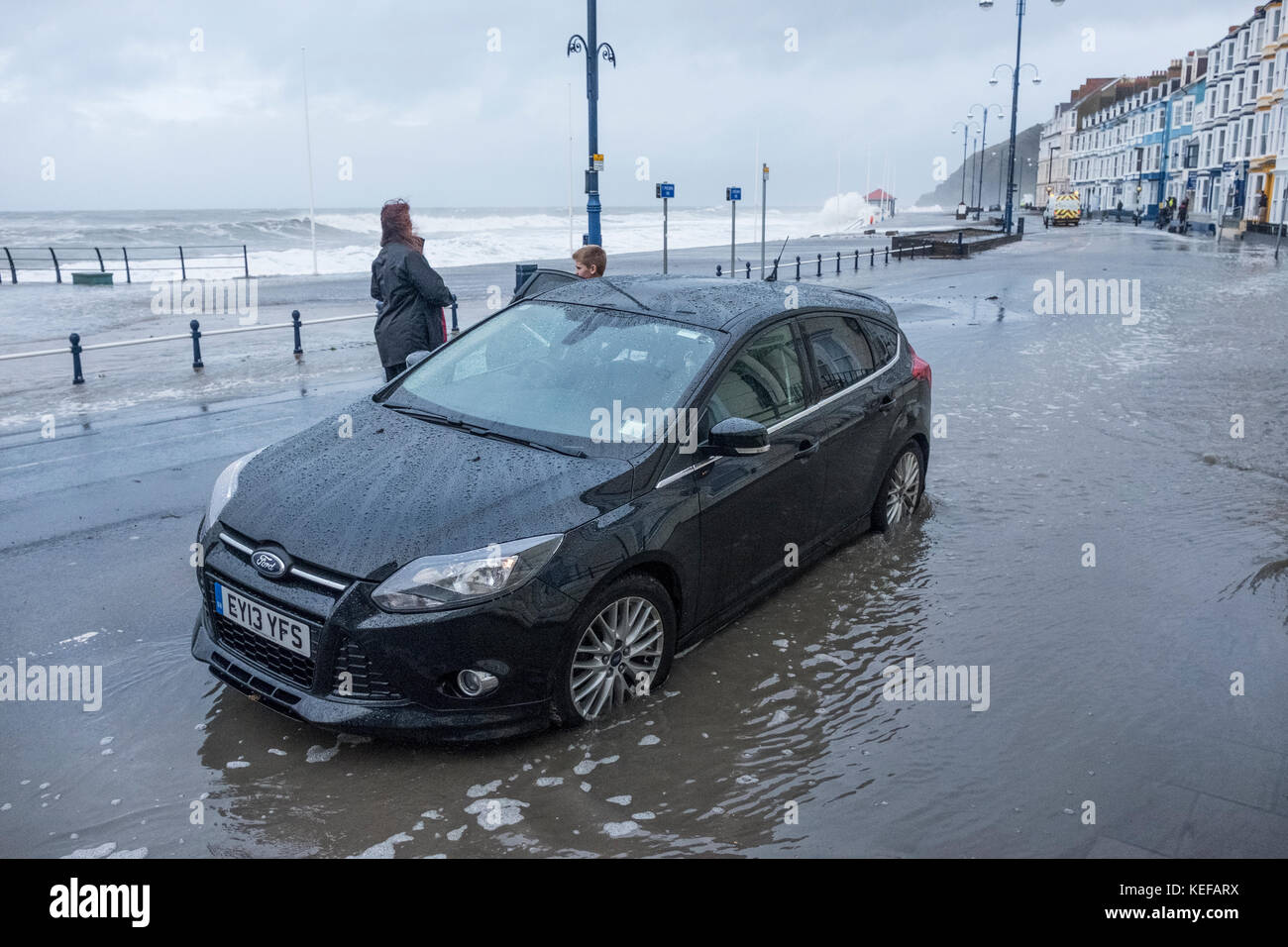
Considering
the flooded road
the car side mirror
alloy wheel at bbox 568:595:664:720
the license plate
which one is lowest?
the flooded road

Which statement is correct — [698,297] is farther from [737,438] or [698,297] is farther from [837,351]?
[737,438]

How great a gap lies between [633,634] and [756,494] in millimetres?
1044

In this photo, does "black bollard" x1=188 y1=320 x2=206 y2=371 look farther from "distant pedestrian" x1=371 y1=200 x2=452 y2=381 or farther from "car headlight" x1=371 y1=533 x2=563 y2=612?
"car headlight" x1=371 y1=533 x2=563 y2=612

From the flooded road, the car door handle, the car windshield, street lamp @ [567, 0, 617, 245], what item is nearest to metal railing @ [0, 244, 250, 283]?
street lamp @ [567, 0, 617, 245]

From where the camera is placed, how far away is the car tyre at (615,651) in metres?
4.05

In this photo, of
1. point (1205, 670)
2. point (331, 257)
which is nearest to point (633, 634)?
point (1205, 670)

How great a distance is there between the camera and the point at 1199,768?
398 centimetres

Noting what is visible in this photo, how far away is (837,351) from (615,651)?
2.51 metres

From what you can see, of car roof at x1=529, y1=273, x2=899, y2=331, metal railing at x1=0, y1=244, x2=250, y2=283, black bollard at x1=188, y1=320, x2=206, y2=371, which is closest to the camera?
car roof at x1=529, y1=273, x2=899, y2=331

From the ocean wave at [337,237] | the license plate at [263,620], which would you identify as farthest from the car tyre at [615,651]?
the ocean wave at [337,237]

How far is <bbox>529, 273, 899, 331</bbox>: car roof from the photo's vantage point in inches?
207

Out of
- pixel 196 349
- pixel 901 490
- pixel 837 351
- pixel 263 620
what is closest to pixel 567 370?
pixel 837 351

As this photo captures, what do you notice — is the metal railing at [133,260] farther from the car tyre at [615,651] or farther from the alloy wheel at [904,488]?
the car tyre at [615,651]

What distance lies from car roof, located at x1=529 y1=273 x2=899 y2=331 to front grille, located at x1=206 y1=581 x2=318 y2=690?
2.44 meters
